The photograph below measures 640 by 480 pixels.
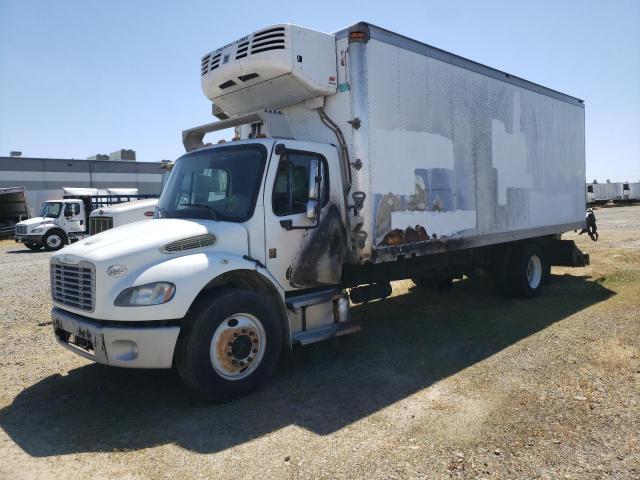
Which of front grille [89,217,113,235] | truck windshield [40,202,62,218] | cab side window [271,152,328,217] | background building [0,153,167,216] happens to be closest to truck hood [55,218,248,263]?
cab side window [271,152,328,217]

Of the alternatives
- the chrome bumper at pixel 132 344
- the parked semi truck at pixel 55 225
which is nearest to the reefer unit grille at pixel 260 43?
the chrome bumper at pixel 132 344

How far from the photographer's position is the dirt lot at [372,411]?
3738 millimetres

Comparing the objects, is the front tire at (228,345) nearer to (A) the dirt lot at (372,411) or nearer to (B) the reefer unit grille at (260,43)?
(A) the dirt lot at (372,411)

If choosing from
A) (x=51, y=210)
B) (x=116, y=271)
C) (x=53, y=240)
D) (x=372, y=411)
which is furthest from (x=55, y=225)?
(x=372, y=411)

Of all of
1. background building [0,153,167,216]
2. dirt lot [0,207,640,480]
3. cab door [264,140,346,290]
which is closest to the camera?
dirt lot [0,207,640,480]

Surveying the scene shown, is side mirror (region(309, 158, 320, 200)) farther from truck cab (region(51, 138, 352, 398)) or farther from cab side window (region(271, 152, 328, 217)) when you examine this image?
cab side window (region(271, 152, 328, 217))

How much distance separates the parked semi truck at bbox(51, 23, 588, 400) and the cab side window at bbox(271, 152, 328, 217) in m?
0.02

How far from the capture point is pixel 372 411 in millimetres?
4641

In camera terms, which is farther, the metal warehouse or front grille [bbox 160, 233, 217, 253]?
the metal warehouse

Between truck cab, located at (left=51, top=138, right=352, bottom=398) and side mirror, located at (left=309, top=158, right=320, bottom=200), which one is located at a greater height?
side mirror, located at (left=309, top=158, right=320, bottom=200)

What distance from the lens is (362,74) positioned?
5.95m

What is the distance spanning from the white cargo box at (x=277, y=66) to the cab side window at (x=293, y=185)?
93cm

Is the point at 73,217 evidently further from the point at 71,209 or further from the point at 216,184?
the point at 216,184

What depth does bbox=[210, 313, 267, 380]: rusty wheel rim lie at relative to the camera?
4.81 m
